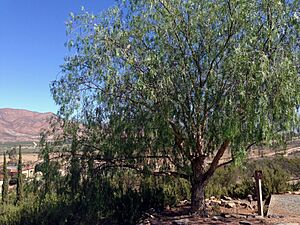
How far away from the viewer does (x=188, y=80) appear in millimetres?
9391

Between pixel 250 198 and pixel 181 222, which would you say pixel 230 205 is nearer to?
pixel 250 198

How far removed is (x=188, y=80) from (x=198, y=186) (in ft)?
9.75

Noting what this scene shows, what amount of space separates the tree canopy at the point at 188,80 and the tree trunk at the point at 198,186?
0.03 m

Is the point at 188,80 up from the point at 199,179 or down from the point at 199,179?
up

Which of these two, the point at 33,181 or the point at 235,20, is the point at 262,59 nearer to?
the point at 235,20

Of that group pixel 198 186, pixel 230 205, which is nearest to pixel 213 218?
pixel 198 186

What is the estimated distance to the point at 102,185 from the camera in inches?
421

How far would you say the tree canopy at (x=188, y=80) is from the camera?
810 centimetres

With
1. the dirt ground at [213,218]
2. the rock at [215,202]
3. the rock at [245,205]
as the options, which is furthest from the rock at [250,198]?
the dirt ground at [213,218]

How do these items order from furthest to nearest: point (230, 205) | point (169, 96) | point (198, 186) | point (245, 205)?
point (245, 205) < point (230, 205) < point (198, 186) < point (169, 96)

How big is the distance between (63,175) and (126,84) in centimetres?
350

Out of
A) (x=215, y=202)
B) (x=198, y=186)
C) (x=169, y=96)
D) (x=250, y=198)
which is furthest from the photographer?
(x=250, y=198)

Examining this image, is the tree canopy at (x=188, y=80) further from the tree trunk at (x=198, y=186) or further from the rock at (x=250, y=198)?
the rock at (x=250, y=198)

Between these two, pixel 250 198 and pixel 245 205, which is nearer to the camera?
pixel 245 205
